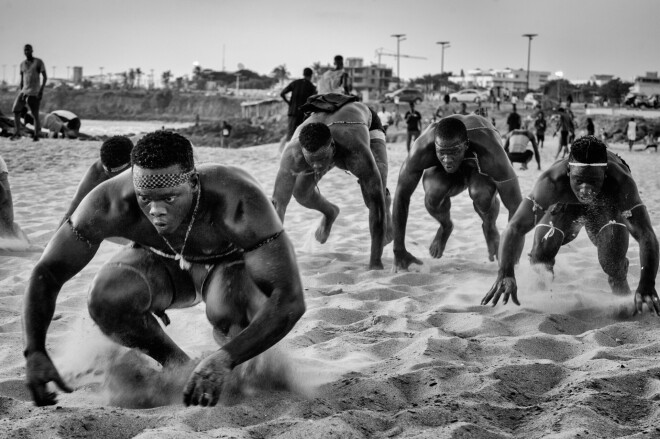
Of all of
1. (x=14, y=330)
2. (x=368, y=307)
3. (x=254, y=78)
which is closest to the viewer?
(x=14, y=330)

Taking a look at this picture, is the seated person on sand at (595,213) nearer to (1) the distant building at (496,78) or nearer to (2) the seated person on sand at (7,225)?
(2) the seated person on sand at (7,225)

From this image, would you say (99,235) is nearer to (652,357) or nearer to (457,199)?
(652,357)

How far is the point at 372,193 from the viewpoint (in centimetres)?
578

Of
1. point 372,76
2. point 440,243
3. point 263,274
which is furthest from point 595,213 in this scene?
point 372,76

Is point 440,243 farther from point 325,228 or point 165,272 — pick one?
point 165,272

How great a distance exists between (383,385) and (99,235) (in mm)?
1295

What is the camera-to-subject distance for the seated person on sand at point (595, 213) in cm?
421

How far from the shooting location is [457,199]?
9289 mm

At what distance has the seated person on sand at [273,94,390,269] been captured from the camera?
5.63m

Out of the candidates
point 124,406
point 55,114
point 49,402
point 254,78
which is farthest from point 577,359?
point 254,78

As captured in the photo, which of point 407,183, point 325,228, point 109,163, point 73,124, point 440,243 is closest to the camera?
point 109,163

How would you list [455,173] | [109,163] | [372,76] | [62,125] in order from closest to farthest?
1. [109,163]
2. [455,173]
3. [62,125]
4. [372,76]

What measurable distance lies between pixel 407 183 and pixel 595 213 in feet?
4.87

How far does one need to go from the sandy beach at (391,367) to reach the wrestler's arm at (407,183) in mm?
168
